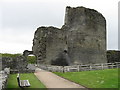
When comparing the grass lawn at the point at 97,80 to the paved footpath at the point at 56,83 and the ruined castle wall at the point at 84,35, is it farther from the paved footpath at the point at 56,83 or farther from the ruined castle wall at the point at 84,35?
the ruined castle wall at the point at 84,35

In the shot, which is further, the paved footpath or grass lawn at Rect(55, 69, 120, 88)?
the paved footpath

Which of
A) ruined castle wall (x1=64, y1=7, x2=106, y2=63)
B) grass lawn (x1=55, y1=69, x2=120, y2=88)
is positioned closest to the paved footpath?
grass lawn (x1=55, y1=69, x2=120, y2=88)

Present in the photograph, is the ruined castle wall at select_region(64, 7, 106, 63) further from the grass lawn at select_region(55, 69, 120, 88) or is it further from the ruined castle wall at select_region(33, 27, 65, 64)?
the grass lawn at select_region(55, 69, 120, 88)

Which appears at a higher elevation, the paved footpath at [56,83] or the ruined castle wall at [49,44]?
the ruined castle wall at [49,44]

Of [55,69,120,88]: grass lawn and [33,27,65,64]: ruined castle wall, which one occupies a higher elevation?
[33,27,65,64]: ruined castle wall

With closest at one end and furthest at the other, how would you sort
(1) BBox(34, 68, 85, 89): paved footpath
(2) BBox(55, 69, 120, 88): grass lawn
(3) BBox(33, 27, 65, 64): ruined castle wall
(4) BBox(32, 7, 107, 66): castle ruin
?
1. (2) BBox(55, 69, 120, 88): grass lawn
2. (1) BBox(34, 68, 85, 89): paved footpath
3. (3) BBox(33, 27, 65, 64): ruined castle wall
4. (4) BBox(32, 7, 107, 66): castle ruin

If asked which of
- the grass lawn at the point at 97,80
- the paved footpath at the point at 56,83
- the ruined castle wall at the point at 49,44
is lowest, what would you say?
the paved footpath at the point at 56,83

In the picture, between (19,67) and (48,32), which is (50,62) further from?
(19,67)

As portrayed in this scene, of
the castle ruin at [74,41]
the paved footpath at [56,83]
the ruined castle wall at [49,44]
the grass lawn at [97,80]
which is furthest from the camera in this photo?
the castle ruin at [74,41]

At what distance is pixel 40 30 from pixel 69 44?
546 cm

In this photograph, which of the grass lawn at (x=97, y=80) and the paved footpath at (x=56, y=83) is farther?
the paved footpath at (x=56, y=83)

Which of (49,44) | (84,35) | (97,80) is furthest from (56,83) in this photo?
(84,35)

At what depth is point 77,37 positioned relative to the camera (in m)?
30.1

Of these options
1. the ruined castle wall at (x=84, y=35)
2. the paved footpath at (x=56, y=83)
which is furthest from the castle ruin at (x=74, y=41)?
the paved footpath at (x=56, y=83)
